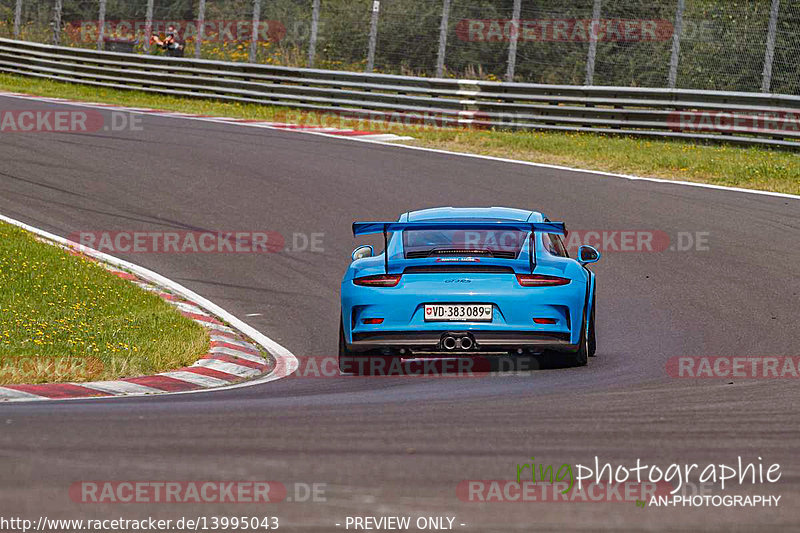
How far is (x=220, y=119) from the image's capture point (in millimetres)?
25312

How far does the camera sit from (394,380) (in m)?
8.63

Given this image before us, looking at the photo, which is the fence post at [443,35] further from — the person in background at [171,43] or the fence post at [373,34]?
the person in background at [171,43]

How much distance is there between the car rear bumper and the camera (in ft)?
27.4

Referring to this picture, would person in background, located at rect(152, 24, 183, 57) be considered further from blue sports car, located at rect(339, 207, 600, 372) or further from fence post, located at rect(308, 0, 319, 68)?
blue sports car, located at rect(339, 207, 600, 372)

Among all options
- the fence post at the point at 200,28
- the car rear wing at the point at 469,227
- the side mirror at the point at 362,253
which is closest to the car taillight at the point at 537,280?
the car rear wing at the point at 469,227

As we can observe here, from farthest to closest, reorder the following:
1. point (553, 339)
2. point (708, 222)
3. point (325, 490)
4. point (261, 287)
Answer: point (708, 222) < point (261, 287) < point (553, 339) < point (325, 490)

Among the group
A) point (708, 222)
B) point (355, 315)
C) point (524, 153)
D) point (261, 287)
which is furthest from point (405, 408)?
point (524, 153)

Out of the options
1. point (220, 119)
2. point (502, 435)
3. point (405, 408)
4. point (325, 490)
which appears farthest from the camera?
point (220, 119)

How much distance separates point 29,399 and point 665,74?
686 inches

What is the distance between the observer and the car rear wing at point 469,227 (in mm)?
8789

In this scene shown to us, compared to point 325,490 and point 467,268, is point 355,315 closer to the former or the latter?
point 467,268

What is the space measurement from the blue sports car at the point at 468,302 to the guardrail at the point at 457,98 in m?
13.2

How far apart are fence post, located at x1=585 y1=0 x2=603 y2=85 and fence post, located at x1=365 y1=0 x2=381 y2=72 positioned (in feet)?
17.6

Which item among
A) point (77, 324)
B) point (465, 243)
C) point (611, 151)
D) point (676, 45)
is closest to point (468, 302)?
point (465, 243)
